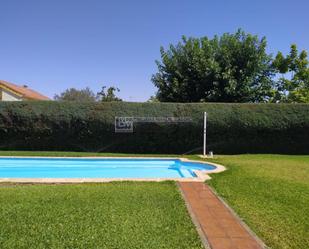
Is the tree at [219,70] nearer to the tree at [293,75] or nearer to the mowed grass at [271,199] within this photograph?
the tree at [293,75]

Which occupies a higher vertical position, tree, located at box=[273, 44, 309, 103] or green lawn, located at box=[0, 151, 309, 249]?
tree, located at box=[273, 44, 309, 103]

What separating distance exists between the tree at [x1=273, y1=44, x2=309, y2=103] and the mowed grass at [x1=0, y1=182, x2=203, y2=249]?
24.6 m

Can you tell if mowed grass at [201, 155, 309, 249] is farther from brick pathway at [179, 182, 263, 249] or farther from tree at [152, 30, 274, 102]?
tree at [152, 30, 274, 102]

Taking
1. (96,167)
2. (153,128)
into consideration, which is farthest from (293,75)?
(96,167)

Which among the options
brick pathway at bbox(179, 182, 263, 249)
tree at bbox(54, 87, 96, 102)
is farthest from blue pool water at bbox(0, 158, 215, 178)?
tree at bbox(54, 87, 96, 102)

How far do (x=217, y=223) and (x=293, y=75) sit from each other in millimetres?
27838

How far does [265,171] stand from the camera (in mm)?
11148

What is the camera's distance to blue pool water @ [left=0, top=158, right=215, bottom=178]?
1272 centimetres

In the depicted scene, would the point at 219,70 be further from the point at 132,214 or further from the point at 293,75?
the point at 132,214

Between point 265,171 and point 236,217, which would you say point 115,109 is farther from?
point 236,217

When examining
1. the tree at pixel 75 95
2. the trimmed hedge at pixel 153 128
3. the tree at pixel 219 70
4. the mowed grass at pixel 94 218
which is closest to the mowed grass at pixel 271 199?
the mowed grass at pixel 94 218

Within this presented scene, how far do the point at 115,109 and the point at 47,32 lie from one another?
6927mm

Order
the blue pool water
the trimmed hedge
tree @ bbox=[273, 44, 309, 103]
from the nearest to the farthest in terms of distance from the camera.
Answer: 1. the blue pool water
2. the trimmed hedge
3. tree @ bbox=[273, 44, 309, 103]

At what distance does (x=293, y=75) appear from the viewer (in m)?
29.7
